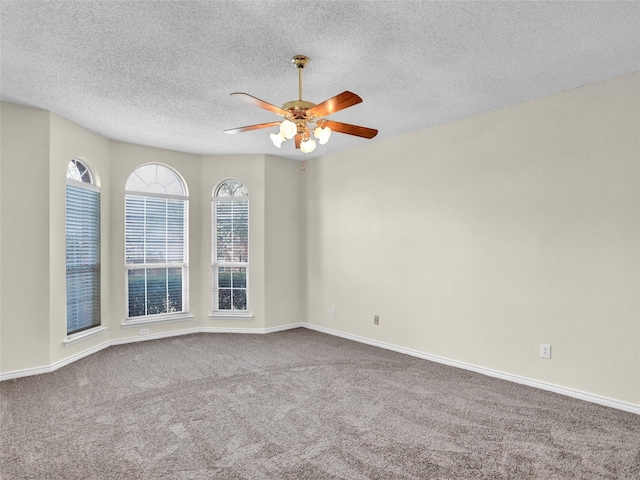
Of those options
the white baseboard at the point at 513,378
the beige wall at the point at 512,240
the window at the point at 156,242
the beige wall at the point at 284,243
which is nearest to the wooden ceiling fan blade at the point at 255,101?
the beige wall at the point at 512,240

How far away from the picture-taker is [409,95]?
353cm

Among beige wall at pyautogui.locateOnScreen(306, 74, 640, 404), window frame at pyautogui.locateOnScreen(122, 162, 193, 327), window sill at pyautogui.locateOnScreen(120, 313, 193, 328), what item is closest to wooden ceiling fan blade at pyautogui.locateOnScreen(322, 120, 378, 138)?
beige wall at pyautogui.locateOnScreen(306, 74, 640, 404)

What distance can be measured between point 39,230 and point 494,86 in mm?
4499

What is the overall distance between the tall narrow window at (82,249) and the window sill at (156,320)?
0.40 metres

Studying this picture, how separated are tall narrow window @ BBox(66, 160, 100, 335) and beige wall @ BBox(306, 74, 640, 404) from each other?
3.20m

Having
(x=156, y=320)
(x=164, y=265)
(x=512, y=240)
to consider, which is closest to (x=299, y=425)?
(x=512, y=240)

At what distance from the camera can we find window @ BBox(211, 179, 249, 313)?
587 cm

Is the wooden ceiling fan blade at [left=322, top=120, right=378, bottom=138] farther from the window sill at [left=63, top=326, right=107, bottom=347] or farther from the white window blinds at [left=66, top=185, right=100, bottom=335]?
the window sill at [left=63, top=326, right=107, bottom=347]

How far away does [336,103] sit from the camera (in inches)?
96.3

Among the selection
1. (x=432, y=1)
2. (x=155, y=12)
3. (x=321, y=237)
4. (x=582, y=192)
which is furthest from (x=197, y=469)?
(x=321, y=237)

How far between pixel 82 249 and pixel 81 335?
0.99 m

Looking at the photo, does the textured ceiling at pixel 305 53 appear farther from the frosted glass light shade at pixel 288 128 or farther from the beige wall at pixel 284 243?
the beige wall at pixel 284 243

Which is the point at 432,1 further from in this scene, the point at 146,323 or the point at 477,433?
the point at 146,323

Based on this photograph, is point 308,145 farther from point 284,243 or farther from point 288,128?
point 284,243
